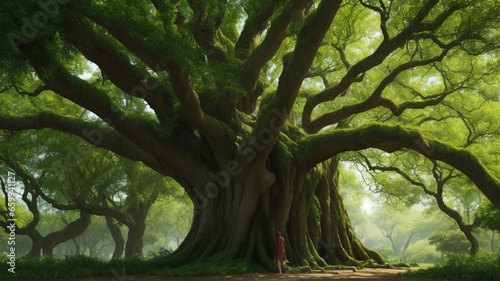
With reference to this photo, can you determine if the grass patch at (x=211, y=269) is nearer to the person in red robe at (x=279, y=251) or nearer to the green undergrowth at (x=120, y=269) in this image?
the green undergrowth at (x=120, y=269)

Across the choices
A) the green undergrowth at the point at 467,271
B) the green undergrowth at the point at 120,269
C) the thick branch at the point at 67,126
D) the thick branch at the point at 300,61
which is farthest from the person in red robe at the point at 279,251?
the thick branch at the point at 67,126

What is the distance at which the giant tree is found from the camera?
1066 centimetres

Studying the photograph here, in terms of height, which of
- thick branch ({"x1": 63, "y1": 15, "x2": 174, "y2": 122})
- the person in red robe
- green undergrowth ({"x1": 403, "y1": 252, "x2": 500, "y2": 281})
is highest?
thick branch ({"x1": 63, "y1": 15, "x2": 174, "y2": 122})

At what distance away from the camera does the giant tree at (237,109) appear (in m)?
10.7

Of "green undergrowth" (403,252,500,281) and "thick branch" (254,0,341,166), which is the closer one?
"green undergrowth" (403,252,500,281)

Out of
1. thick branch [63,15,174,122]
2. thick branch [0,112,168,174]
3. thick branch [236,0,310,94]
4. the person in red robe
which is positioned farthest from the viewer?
thick branch [0,112,168,174]

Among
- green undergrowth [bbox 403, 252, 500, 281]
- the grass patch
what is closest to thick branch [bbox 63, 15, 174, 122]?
the grass patch

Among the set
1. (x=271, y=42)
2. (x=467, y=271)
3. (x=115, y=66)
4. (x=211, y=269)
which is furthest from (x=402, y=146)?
(x=115, y=66)

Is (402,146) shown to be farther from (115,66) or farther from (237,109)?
(115,66)

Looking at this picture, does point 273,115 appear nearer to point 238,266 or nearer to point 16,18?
point 238,266

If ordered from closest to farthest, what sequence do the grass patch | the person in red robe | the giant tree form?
the giant tree < the grass patch < the person in red robe

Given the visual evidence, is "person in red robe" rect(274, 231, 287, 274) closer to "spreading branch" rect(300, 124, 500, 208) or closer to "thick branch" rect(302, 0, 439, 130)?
"spreading branch" rect(300, 124, 500, 208)

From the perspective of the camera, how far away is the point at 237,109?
663 inches

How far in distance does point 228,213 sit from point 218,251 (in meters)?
1.24
